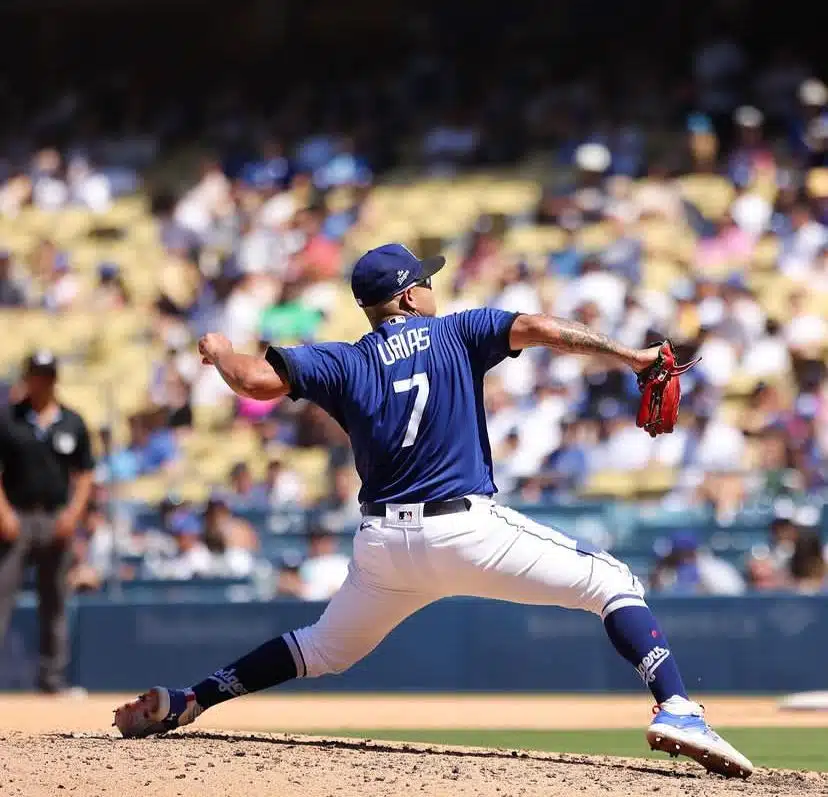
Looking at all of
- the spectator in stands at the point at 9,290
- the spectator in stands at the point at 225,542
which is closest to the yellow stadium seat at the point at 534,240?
the spectator in stands at the point at 9,290

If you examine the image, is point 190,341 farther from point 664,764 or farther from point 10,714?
point 664,764

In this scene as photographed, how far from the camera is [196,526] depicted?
12.5m

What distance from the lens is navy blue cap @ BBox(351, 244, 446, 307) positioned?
6.10 m

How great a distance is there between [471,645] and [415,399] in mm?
5766

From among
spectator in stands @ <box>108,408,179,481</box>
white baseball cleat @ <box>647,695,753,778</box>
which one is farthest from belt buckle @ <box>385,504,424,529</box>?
spectator in stands @ <box>108,408,179,481</box>

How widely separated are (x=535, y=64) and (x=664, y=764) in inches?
553


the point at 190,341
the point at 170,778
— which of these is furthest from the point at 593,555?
the point at 190,341

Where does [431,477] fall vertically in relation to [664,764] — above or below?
above

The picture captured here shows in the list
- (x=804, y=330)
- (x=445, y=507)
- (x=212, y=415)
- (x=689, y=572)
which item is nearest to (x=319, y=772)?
(x=445, y=507)

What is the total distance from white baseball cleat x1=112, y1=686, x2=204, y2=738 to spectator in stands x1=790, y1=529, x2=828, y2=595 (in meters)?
5.76

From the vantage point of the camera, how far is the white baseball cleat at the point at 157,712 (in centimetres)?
646

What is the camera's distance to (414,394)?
19.6 feet

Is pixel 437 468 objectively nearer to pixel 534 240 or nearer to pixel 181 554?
pixel 181 554

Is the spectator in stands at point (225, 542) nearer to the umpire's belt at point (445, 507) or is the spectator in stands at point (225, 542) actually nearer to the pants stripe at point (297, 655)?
the pants stripe at point (297, 655)
